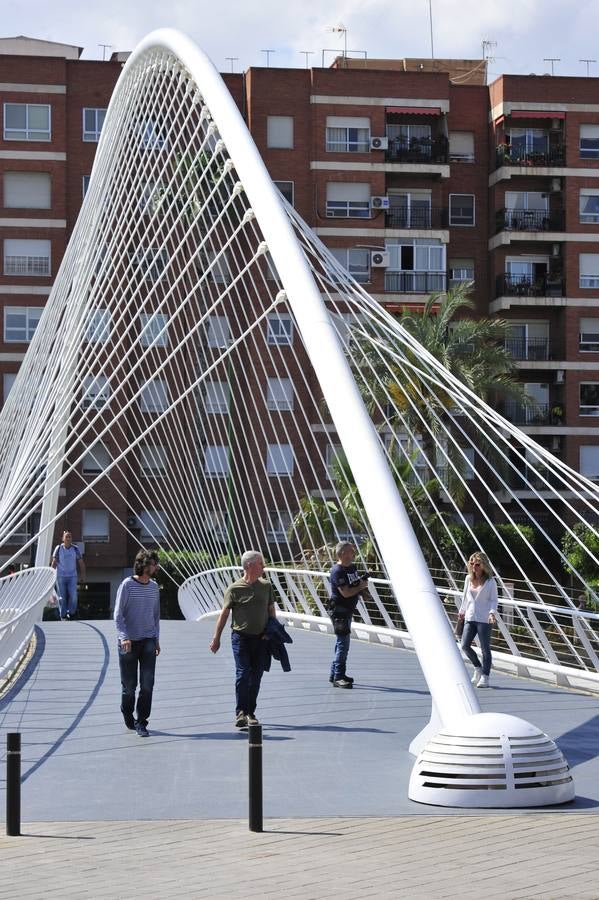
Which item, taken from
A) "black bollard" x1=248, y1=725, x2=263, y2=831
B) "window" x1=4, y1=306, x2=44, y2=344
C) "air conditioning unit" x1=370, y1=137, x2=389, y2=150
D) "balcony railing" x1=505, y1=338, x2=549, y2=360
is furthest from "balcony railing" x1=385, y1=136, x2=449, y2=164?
"black bollard" x1=248, y1=725, x2=263, y2=831

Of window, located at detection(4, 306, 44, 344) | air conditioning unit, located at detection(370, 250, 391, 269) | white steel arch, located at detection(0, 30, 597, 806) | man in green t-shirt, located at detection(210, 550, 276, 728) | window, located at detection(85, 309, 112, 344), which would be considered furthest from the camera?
air conditioning unit, located at detection(370, 250, 391, 269)

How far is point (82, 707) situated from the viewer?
1306cm

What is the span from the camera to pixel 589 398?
55.8m

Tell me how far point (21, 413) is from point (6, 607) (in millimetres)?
4078

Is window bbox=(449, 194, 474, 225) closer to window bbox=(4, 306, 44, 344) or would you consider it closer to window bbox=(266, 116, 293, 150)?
window bbox=(266, 116, 293, 150)

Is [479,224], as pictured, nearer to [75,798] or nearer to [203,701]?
[203,701]

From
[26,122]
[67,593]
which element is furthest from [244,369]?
[26,122]

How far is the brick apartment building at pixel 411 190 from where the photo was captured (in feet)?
177

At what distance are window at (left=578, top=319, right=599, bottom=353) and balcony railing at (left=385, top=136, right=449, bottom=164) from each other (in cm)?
812

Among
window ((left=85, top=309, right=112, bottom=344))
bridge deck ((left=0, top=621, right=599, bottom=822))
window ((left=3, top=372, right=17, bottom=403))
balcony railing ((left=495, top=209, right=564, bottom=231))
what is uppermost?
balcony railing ((left=495, top=209, right=564, bottom=231))

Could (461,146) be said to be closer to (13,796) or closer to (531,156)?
(531,156)

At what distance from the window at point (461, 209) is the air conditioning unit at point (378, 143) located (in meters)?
4.12

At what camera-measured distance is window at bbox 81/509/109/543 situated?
53.2 meters

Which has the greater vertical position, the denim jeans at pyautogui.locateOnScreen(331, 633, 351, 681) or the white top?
the white top
